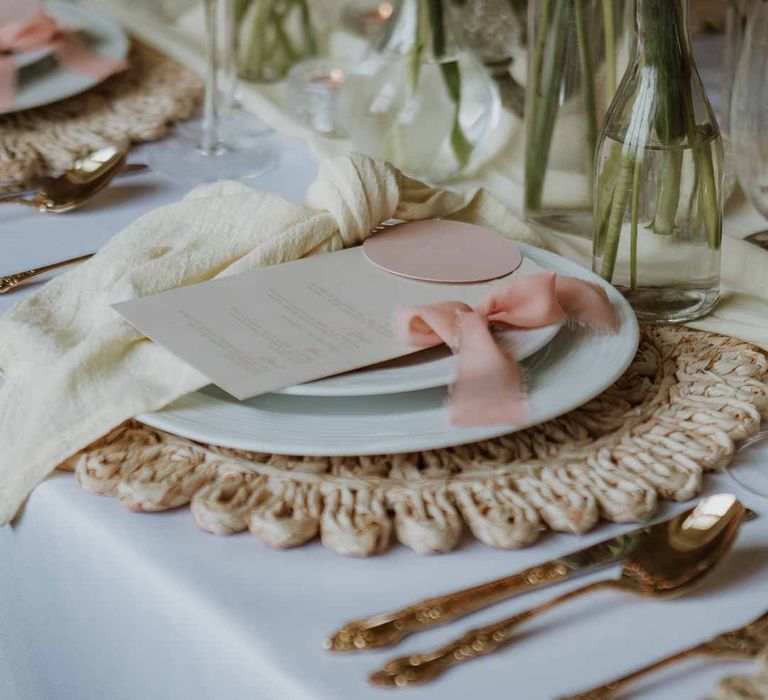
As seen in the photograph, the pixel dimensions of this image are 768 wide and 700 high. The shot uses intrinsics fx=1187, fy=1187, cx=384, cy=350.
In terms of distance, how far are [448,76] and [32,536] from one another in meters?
0.50

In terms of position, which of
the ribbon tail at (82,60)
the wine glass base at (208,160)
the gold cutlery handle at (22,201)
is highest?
the ribbon tail at (82,60)

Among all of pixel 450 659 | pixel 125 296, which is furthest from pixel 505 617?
pixel 125 296

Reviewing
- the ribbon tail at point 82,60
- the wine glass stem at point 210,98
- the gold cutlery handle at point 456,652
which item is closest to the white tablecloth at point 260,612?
the gold cutlery handle at point 456,652

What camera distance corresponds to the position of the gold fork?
0.42 meters

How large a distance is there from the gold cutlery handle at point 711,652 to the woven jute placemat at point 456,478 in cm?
8

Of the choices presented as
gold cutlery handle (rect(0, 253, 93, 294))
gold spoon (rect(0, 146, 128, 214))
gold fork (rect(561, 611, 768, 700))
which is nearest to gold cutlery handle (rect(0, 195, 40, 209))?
gold spoon (rect(0, 146, 128, 214))

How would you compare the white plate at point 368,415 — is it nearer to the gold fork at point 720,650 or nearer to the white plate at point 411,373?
the white plate at point 411,373

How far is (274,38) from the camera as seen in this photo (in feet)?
3.75

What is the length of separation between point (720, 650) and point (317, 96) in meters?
0.69

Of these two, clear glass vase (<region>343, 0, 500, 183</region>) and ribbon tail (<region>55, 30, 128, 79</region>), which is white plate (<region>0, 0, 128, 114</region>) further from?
clear glass vase (<region>343, 0, 500, 183</region>)

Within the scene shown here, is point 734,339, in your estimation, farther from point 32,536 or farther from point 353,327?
point 32,536

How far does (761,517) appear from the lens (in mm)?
524

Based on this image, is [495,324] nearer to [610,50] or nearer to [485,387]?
[485,387]

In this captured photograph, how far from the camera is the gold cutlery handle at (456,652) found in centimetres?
42
